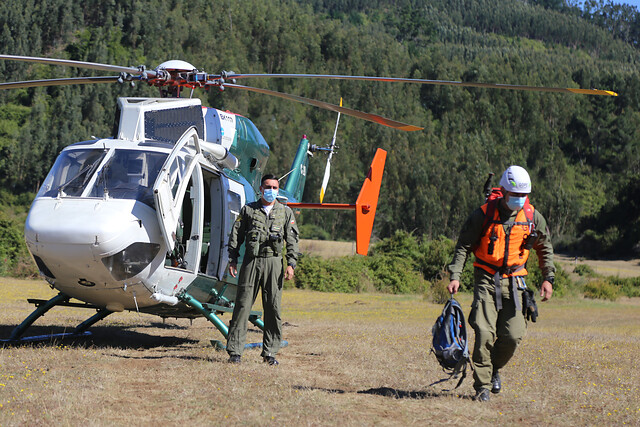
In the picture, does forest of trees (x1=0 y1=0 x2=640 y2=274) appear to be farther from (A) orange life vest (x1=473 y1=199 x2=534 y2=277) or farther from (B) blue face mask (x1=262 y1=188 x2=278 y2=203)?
(A) orange life vest (x1=473 y1=199 x2=534 y2=277)

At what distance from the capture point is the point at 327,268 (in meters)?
29.1

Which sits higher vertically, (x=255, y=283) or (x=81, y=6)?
(x=81, y=6)

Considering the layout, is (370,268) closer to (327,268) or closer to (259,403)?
Answer: (327,268)

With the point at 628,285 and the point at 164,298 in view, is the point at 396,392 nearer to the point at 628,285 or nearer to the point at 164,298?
the point at 164,298

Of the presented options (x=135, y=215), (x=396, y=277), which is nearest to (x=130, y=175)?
(x=135, y=215)

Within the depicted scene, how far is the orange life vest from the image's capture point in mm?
6043

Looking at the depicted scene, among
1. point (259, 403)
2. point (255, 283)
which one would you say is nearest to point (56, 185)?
point (255, 283)

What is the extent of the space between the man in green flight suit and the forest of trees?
212 ft


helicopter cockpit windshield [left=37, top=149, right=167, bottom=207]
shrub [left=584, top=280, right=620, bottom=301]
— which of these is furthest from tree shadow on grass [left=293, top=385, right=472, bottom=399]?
shrub [left=584, top=280, right=620, bottom=301]

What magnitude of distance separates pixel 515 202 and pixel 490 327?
1050mm

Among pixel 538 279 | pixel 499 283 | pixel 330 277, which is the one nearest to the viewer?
pixel 499 283

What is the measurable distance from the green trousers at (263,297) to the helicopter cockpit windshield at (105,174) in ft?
4.21

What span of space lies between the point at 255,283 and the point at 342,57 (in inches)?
4568

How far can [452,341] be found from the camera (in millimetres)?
6074
